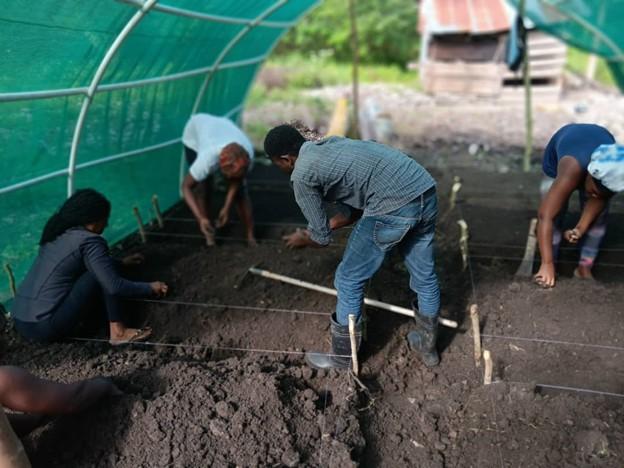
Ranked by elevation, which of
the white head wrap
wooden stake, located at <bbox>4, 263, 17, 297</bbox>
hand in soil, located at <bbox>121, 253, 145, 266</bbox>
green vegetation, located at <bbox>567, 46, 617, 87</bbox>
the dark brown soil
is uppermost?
the white head wrap

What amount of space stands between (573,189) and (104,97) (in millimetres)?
3745

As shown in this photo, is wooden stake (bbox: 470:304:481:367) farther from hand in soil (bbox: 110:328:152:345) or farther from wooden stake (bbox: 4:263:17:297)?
wooden stake (bbox: 4:263:17:297)

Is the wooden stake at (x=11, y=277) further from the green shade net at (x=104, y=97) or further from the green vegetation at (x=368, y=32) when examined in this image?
the green vegetation at (x=368, y=32)

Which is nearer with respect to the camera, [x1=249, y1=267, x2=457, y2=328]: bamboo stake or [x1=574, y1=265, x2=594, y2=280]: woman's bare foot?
[x1=249, y1=267, x2=457, y2=328]: bamboo stake

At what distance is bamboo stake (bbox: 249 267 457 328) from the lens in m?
3.08

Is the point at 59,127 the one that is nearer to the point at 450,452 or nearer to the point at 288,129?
the point at 288,129

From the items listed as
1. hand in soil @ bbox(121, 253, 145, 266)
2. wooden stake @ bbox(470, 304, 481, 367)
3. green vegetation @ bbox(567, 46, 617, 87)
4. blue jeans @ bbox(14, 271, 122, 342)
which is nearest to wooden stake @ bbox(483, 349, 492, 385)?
wooden stake @ bbox(470, 304, 481, 367)

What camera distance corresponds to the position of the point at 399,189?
2.49m

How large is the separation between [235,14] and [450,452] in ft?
15.0

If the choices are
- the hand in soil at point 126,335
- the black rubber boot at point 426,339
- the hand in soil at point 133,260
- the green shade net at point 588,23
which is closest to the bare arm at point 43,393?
the hand in soil at point 126,335

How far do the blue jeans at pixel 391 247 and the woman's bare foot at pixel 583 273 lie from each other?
5.01 ft

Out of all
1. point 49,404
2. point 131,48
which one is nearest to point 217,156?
point 131,48

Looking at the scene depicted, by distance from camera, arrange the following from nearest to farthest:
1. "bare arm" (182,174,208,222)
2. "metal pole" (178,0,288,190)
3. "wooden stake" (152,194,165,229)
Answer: "bare arm" (182,174,208,222) < "wooden stake" (152,194,165,229) < "metal pole" (178,0,288,190)

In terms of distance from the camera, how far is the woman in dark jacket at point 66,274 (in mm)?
2881
